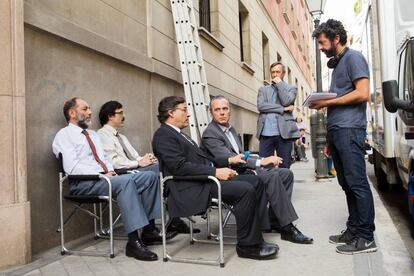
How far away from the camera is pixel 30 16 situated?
4.01 m

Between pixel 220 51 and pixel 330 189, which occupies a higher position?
pixel 220 51

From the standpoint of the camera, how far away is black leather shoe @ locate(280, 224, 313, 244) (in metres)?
4.21

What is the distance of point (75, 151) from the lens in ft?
13.7

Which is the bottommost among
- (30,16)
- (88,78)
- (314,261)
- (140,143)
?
(314,261)

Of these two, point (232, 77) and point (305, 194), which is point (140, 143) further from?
point (232, 77)

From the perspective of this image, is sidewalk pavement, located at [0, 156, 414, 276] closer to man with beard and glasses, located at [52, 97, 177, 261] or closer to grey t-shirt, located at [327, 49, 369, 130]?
man with beard and glasses, located at [52, 97, 177, 261]

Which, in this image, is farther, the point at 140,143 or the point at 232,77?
the point at 232,77

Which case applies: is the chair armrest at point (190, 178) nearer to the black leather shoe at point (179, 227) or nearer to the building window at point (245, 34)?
the black leather shoe at point (179, 227)

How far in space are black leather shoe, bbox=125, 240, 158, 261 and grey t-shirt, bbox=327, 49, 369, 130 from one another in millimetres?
1953

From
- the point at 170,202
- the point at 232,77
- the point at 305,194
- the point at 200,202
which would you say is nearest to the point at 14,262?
the point at 170,202

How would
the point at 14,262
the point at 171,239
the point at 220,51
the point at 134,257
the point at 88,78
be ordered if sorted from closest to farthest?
the point at 14,262, the point at 134,257, the point at 171,239, the point at 88,78, the point at 220,51

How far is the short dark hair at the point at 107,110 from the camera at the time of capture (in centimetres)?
501

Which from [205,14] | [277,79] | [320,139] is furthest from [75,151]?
[320,139]

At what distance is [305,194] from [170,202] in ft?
14.4
